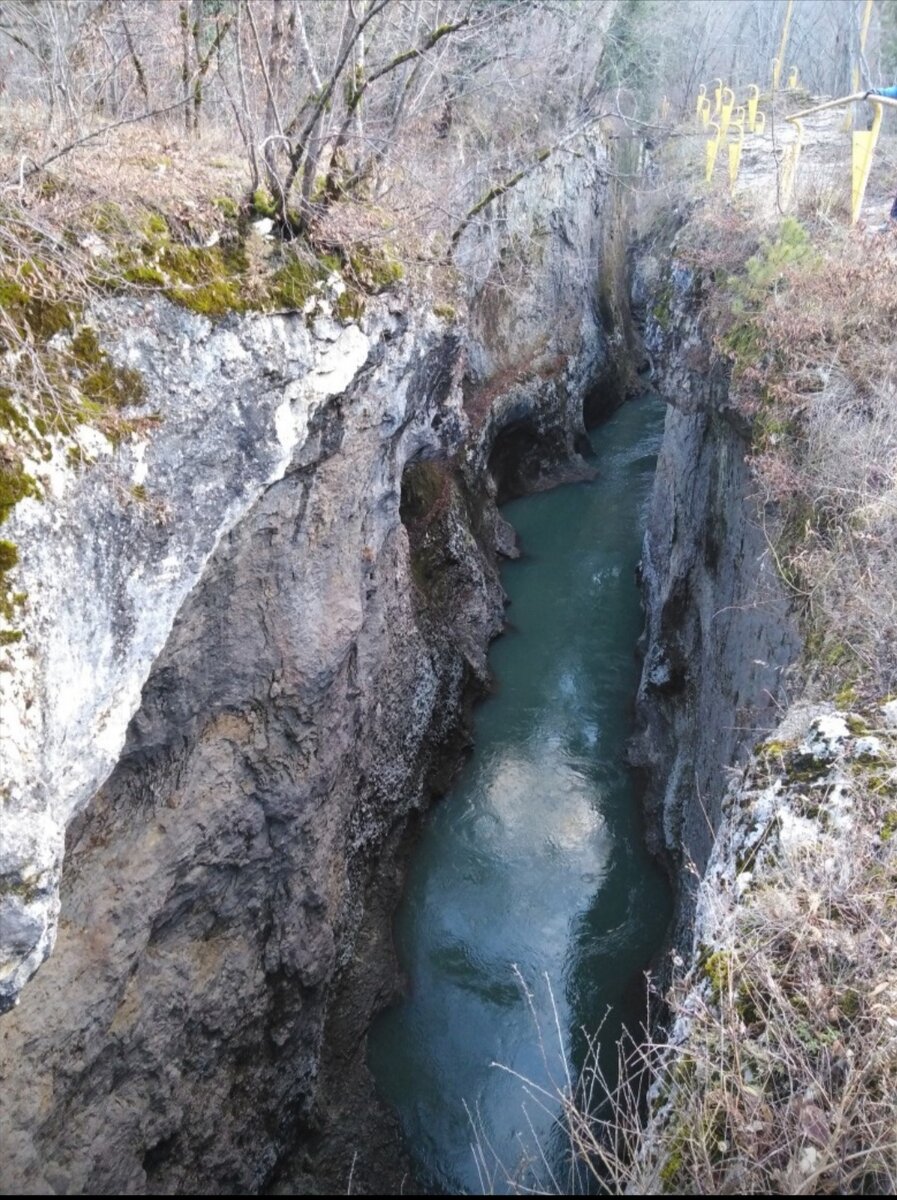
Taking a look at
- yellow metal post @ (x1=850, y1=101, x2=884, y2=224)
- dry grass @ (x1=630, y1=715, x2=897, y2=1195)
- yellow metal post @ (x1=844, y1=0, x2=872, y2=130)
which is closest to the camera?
dry grass @ (x1=630, y1=715, x2=897, y2=1195)

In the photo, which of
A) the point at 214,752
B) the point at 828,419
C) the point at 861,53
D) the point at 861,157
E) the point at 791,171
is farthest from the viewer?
the point at 861,53

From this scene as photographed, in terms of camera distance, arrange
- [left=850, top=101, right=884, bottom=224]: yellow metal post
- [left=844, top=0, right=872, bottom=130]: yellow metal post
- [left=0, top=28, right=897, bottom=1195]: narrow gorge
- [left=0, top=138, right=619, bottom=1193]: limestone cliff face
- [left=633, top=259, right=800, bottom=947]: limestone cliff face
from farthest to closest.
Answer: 1. [left=844, top=0, right=872, bottom=130]: yellow metal post
2. [left=850, top=101, right=884, bottom=224]: yellow metal post
3. [left=633, top=259, right=800, bottom=947]: limestone cliff face
4. [left=0, top=138, right=619, bottom=1193]: limestone cliff face
5. [left=0, top=28, right=897, bottom=1195]: narrow gorge

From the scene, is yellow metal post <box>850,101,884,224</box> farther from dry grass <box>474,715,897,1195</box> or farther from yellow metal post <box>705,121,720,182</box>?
dry grass <box>474,715,897,1195</box>

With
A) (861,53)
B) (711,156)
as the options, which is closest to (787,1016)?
(711,156)

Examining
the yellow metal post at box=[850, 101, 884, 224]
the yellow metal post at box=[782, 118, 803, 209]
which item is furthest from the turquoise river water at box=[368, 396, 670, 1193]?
the yellow metal post at box=[850, 101, 884, 224]

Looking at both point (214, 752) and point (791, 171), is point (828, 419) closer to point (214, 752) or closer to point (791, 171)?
point (214, 752)

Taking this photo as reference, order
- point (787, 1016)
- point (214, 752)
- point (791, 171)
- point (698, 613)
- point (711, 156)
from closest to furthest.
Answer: point (787, 1016)
point (214, 752)
point (698, 613)
point (791, 171)
point (711, 156)

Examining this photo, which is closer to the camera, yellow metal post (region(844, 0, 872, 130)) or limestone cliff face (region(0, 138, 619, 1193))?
limestone cliff face (region(0, 138, 619, 1193))

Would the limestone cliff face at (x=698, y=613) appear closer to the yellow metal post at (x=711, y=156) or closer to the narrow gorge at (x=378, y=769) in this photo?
the narrow gorge at (x=378, y=769)

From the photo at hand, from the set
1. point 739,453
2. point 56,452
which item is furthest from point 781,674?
point 56,452
